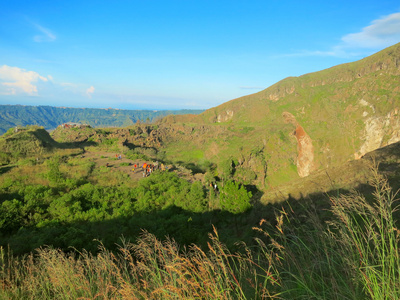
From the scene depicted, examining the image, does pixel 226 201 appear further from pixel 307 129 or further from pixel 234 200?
pixel 307 129

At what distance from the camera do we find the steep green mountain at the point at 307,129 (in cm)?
3494

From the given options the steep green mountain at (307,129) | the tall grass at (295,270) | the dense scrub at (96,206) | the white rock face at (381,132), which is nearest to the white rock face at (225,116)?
the steep green mountain at (307,129)

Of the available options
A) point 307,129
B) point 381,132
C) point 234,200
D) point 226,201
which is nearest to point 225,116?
point 307,129

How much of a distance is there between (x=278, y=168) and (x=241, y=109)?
22785 millimetres

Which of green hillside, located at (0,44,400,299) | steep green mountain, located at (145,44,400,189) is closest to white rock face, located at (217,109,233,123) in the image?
green hillside, located at (0,44,400,299)

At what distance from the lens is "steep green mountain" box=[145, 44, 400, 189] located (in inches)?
1375

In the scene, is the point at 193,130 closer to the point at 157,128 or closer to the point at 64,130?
the point at 157,128

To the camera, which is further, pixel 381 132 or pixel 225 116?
pixel 225 116

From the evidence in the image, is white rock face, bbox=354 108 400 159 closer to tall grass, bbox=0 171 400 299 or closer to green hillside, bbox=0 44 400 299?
green hillside, bbox=0 44 400 299

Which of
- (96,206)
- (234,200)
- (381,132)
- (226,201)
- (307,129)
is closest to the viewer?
(96,206)

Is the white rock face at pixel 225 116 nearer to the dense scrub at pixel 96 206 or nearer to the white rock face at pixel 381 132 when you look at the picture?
the white rock face at pixel 381 132

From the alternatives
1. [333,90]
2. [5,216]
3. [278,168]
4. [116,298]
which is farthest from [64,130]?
[333,90]

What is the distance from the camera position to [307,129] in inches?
1554

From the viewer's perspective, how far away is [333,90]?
4366 cm
